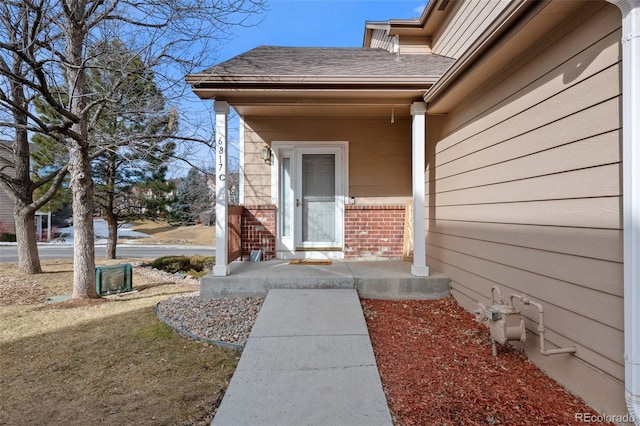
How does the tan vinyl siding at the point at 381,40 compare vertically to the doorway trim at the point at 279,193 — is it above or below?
above

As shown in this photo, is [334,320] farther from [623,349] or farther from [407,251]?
[407,251]

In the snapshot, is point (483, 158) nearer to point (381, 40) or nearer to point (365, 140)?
point (365, 140)

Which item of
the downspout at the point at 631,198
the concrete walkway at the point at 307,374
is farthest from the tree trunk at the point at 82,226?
the downspout at the point at 631,198

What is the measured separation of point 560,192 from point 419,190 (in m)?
2.13

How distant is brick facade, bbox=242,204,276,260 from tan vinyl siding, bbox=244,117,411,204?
4.02 feet

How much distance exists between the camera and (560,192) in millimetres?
2430

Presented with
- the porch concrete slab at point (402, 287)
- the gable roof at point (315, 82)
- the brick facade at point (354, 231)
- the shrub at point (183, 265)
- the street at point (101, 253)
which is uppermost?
the gable roof at point (315, 82)

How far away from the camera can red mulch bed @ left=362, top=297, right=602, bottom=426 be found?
211 cm

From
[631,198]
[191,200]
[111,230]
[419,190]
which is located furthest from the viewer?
[191,200]

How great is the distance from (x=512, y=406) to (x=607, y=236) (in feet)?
3.96

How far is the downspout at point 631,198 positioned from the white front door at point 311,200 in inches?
175

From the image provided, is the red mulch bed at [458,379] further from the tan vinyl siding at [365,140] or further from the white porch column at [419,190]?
the tan vinyl siding at [365,140]

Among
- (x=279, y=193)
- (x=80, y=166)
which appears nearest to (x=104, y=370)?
(x=279, y=193)

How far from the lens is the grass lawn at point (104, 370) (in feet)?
7.79
